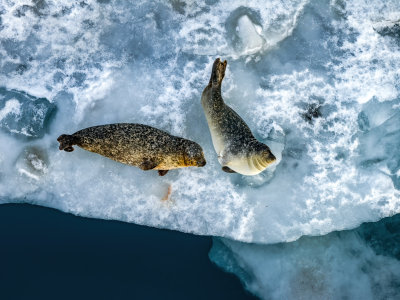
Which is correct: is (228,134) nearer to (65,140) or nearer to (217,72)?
Result: (217,72)

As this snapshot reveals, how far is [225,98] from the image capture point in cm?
375

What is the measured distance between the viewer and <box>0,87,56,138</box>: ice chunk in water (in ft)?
12.1

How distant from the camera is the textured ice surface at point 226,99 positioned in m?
3.70

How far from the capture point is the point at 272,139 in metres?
3.69

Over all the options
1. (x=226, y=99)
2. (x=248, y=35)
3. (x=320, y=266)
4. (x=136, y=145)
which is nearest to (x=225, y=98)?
(x=226, y=99)

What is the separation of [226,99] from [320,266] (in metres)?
2.03

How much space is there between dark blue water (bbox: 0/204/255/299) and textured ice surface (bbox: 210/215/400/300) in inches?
12.1

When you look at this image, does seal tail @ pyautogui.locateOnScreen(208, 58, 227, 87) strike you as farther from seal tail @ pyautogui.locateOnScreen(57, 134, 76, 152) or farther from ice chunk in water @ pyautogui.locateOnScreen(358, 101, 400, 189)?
ice chunk in water @ pyautogui.locateOnScreen(358, 101, 400, 189)

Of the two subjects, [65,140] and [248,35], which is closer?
[65,140]

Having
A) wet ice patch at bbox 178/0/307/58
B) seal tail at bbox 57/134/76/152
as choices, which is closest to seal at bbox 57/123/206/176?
seal tail at bbox 57/134/76/152

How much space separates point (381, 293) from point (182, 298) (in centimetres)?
210

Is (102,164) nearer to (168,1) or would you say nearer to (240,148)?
(240,148)

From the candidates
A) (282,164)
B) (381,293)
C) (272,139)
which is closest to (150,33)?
(272,139)

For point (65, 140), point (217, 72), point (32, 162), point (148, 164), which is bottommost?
point (32, 162)
